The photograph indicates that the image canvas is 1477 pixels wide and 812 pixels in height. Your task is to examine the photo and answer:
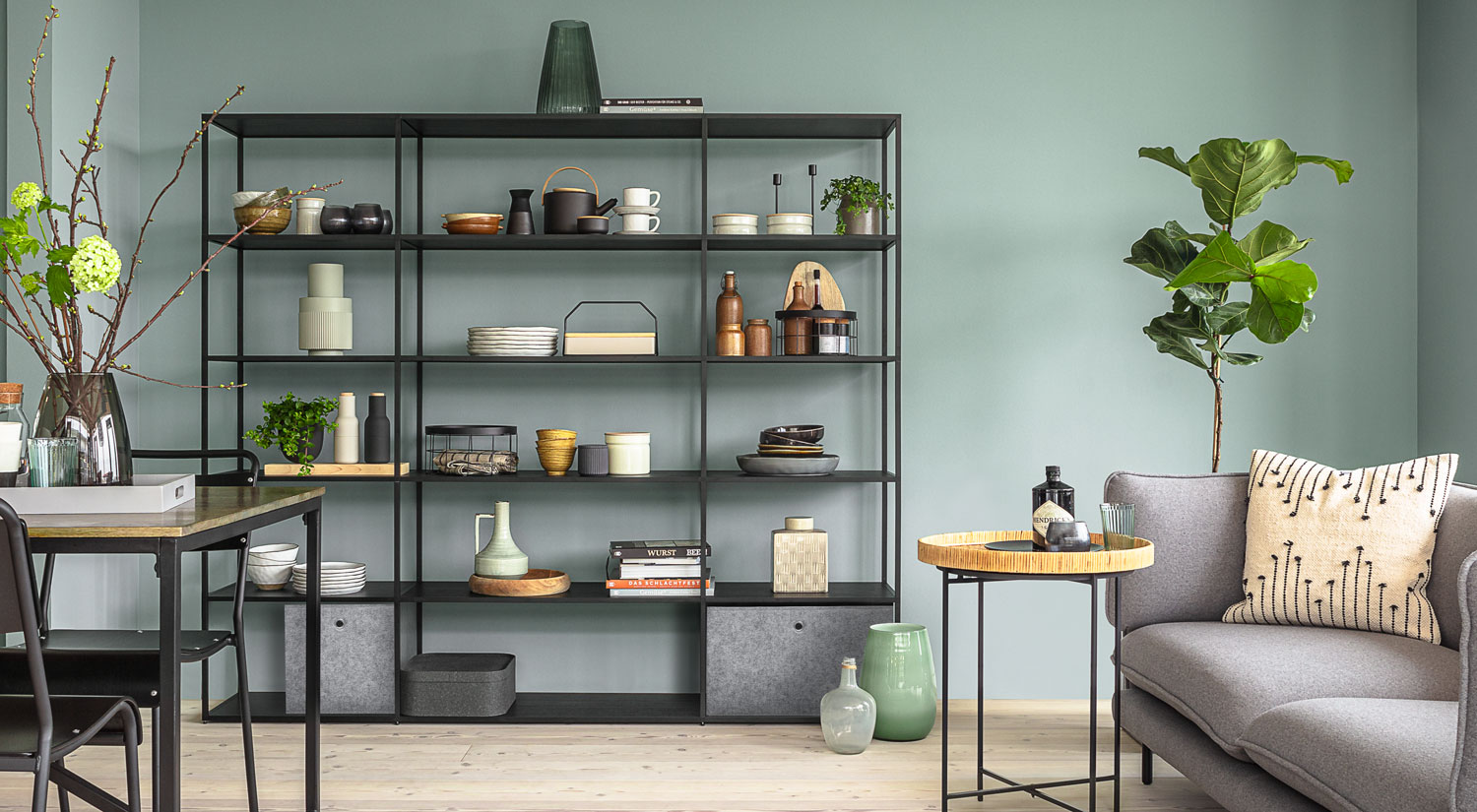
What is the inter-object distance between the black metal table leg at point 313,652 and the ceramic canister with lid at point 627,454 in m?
1.20

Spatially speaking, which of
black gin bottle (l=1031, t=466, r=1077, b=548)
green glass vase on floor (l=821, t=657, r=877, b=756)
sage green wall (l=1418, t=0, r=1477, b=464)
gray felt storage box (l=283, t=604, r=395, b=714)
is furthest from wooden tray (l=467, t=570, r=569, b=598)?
sage green wall (l=1418, t=0, r=1477, b=464)

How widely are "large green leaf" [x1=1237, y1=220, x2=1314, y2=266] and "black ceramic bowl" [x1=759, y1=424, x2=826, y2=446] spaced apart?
145 cm

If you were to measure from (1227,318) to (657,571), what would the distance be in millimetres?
2019

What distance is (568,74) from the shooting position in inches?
146

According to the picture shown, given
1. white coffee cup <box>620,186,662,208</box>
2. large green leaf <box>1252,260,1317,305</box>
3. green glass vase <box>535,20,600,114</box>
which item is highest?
green glass vase <box>535,20,600,114</box>

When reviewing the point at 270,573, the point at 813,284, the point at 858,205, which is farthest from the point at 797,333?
the point at 270,573

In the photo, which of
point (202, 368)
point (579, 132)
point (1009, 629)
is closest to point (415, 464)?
point (202, 368)

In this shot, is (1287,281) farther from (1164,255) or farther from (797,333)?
(797,333)

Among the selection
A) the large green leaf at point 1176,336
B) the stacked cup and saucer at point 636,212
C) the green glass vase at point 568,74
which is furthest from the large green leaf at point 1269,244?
the green glass vase at point 568,74

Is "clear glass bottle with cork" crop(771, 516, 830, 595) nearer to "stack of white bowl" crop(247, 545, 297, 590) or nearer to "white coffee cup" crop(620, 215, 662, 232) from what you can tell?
"white coffee cup" crop(620, 215, 662, 232)

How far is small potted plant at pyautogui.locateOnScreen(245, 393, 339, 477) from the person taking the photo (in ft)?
11.8

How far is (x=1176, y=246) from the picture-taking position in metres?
3.48

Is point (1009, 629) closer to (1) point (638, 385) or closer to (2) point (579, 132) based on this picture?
(1) point (638, 385)

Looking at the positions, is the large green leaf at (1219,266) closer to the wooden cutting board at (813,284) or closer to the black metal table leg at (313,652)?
the wooden cutting board at (813,284)
